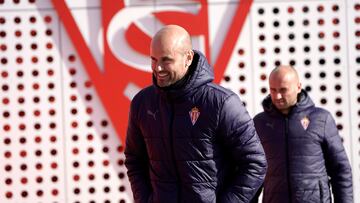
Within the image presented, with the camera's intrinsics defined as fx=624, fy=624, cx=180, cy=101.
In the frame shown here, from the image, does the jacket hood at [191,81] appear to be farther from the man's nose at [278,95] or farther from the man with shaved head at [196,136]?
the man's nose at [278,95]

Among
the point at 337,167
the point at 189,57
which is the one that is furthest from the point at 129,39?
the point at 189,57

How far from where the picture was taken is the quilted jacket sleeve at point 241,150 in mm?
3582

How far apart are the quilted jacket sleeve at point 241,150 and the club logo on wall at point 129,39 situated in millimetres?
4282

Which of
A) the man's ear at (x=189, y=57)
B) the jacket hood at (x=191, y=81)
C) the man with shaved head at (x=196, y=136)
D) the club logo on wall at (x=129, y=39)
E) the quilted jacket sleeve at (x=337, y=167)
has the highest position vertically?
the club logo on wall at (x=129, y=39)

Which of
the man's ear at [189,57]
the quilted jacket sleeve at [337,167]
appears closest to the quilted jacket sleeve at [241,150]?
the man's ear at [189,57]

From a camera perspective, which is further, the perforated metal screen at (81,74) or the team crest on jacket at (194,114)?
the perforated metal screen at (81,74)

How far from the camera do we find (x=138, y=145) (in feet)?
12.9

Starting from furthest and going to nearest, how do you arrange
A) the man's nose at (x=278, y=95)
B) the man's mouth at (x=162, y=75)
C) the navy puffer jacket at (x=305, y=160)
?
1. the man's nose at (x=278, y=95)
2. the navy puffer jacket at (x=305, y=160)
3. the man's mouth at (x=162, y=75)

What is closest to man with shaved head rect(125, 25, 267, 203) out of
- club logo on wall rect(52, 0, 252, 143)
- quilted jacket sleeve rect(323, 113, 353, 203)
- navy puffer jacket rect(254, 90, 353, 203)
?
navy puffer jacket rect(254, 90, 353, 203)

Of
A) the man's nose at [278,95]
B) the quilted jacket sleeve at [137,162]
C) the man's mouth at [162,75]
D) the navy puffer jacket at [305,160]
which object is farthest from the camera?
the man's nose at [278,95]

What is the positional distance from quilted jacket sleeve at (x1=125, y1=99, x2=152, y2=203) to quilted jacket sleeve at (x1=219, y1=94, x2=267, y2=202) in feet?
1.80

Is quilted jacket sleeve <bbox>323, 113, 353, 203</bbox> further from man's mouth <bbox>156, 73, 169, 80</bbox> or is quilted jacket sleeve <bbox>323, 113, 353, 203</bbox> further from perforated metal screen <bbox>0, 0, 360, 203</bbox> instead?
perforated metal screen <bbox>0, 0, 360, 203</bbox>

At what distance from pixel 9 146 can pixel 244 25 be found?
11.1 feet

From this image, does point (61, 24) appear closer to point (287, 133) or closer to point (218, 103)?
point (287, 133)
